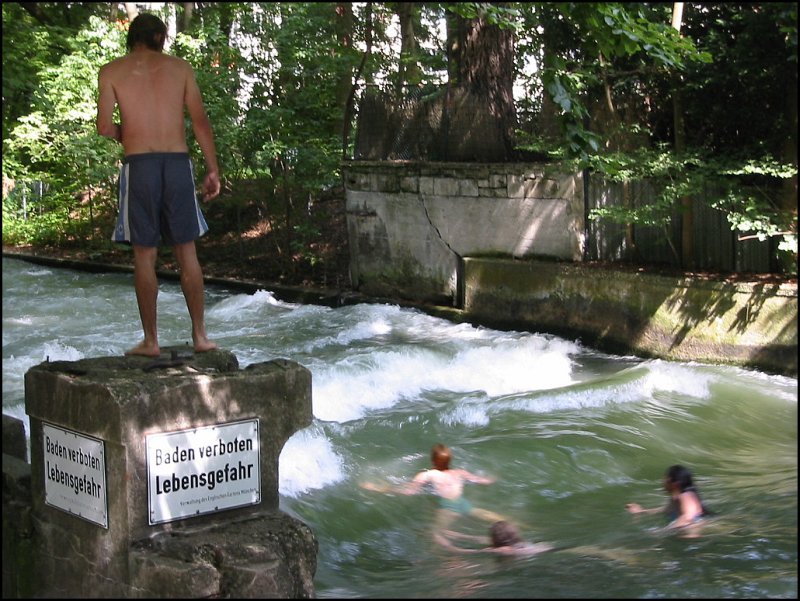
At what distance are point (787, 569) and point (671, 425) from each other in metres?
4.71

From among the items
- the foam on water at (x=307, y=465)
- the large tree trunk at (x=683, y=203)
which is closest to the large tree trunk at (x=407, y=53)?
the large tree trunk at (x=683, y=203)

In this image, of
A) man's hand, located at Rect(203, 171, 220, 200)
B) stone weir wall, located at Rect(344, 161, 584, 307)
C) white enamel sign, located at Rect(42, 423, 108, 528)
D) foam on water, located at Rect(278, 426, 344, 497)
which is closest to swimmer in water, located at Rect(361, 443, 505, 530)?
foam on water, located at Rect(278, 426, 344, 497)

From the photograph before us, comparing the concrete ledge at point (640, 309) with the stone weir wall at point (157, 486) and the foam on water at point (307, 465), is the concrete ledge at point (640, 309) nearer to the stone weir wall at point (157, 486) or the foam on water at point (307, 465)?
the foam on water at point (307, 465)

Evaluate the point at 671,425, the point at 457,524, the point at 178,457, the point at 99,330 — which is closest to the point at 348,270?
the point at 99,330

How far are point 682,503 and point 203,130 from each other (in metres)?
3.35

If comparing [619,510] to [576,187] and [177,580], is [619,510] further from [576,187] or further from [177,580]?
[576,187]

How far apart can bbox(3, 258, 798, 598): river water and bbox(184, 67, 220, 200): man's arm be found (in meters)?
2.24

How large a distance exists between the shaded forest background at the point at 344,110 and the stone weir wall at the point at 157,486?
639cm

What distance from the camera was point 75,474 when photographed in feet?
14.9

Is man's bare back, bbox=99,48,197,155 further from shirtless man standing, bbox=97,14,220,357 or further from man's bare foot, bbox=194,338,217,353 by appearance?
man's bare foot, bbox=194,338,217,353

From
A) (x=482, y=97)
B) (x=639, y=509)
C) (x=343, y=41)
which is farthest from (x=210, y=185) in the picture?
(x=343, y=41)

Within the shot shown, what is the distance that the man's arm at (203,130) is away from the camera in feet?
17.2

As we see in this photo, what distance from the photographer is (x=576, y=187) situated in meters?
13.7

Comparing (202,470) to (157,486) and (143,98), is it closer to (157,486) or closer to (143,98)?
(157,486)
